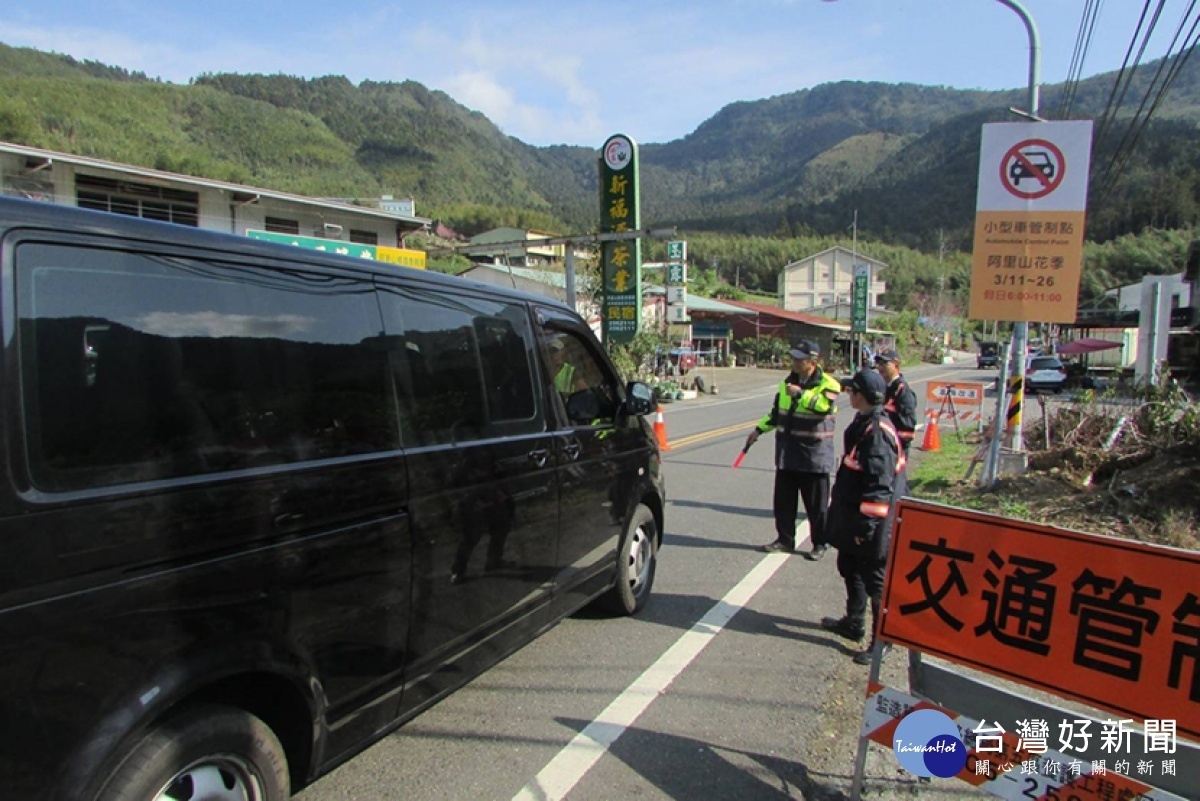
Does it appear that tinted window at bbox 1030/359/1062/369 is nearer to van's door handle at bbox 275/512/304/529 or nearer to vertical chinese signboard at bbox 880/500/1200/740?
vertical chinese signboard at bbox 880/500/1200/740

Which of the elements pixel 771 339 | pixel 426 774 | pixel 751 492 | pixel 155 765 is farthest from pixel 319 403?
pixel 771 339

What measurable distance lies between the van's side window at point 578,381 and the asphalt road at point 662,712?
1.34 m

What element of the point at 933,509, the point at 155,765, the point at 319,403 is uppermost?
the point at 319,403

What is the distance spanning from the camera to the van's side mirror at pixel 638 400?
4.32 meters

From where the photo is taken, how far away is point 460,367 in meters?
2.95

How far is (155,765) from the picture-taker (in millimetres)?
1729

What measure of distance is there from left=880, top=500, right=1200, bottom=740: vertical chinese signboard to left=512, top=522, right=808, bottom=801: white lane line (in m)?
1.27

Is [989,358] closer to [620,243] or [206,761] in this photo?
[620,243]

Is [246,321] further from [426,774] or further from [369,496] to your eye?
[426,774]

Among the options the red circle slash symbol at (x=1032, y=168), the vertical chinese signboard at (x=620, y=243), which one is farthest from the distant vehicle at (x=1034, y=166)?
the vertical chinese signboard at (x=620, y=243)

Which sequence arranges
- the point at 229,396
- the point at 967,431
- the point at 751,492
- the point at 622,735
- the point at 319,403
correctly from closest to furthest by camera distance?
the point at 229,396
the point at 319,403
the point at 622,735
the point at 751,492
the point at 967,431

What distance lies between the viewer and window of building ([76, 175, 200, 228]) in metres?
20.0

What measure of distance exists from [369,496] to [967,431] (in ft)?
48.0

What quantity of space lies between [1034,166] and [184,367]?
790 cm
